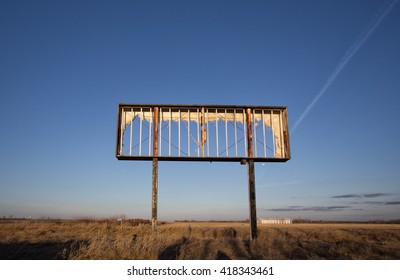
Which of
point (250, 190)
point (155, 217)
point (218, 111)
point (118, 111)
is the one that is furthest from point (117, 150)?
point (250, 190)

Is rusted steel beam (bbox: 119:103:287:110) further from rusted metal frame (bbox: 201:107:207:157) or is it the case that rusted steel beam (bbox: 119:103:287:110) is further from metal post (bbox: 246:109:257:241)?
metal post (bbox: 246:109:257:241)

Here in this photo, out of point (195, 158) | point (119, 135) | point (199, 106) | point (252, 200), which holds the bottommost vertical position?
point (252, 200)

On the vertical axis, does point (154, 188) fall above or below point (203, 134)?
below

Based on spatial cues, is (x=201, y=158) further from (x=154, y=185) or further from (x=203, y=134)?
(x=154, y=185)

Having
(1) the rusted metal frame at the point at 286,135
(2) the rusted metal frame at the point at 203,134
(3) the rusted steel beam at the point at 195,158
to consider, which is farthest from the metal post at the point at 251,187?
(2) the rusted metal frame at the point at 203,134

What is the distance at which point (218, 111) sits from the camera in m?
15.6

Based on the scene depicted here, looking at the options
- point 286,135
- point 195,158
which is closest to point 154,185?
point 195,158

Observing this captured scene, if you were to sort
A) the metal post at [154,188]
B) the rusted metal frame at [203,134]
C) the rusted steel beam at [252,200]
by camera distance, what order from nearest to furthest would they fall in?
the metal post at [154,188] < the rusted steel beam at [252,200] < the rusted metal frame at [203,134]

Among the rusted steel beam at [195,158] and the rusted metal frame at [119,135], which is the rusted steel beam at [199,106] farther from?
the rusted steel beam at [195,158]

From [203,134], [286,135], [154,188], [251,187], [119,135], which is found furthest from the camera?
[286,135]

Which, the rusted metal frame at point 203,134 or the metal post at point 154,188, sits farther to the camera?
the rusted metal frame at point 203,134

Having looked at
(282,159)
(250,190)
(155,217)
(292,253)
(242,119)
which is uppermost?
(242,119)

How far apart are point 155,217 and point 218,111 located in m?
5.73
